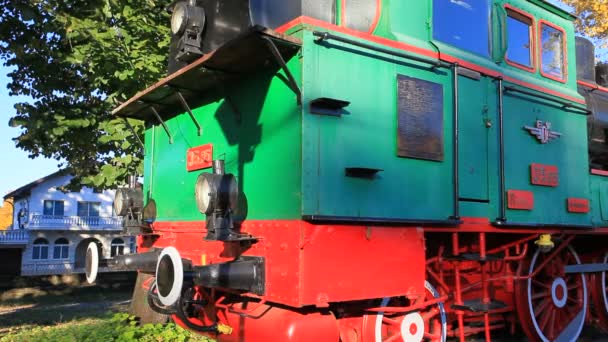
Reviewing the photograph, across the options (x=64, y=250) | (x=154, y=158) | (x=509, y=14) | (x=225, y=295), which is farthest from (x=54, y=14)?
(x=64, y=250)

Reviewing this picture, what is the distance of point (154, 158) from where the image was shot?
580 centimetres

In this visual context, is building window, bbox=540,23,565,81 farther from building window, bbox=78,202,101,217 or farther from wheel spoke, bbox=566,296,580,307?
building window, bbox=78,202,101,217

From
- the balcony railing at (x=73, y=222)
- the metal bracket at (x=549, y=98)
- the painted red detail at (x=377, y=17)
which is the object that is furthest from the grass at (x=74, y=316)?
the balcony railing at (x=73, y=222)

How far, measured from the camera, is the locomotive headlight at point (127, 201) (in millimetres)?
5344

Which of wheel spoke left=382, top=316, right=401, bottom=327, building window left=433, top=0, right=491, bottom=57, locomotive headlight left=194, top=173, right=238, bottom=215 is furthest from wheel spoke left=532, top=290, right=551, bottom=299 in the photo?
locomotive headlight left=194, top=173, right=238, bottom=215

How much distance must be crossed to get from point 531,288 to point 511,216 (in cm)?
144

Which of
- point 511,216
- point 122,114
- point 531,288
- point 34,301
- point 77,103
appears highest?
point 77,103

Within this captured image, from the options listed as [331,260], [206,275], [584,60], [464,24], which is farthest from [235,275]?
[584,60]

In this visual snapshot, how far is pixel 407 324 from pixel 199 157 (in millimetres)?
2355

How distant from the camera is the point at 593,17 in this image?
1559 centimetres

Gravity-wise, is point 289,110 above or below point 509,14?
below

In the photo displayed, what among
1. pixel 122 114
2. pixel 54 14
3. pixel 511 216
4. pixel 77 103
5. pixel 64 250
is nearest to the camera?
pixel 511 216

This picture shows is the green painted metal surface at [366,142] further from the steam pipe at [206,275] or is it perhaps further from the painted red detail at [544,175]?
the steam pipe at [206,275]

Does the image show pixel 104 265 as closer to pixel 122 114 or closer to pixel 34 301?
pixel 122 114
